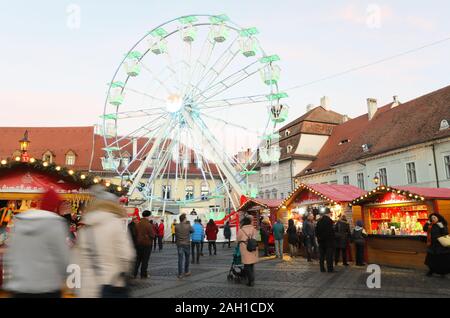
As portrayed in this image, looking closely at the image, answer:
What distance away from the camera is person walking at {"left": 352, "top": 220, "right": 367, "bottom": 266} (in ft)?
44.7

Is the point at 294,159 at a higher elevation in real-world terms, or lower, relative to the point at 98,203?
higher

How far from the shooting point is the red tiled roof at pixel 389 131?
28.5 meters

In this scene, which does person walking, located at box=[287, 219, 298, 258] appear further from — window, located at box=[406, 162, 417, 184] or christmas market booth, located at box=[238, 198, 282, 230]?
window, located at box=[406, 162, 417, 184]

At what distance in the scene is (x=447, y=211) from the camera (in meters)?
13.1

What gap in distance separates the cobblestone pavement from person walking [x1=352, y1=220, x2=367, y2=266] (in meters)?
0.88

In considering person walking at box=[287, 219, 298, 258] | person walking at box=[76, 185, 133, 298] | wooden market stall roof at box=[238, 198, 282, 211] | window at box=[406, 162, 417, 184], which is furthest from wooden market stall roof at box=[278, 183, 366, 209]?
person walking at box=[76, 185, 133, 298]

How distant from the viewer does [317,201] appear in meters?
17.6

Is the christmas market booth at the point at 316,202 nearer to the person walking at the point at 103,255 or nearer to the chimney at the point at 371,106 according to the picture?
the person walking at the point at 103,255

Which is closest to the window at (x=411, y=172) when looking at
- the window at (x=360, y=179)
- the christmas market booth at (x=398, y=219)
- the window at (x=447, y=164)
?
the window at (x=447, y=164)

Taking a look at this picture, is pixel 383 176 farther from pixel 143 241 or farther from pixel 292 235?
pixel 143 241

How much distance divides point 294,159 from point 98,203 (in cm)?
3936

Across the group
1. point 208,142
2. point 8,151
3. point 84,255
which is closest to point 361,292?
point 84,255

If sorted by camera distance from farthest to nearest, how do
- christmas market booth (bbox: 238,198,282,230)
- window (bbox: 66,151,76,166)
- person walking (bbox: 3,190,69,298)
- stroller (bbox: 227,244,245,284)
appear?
window (bbox: 66,151,76,166)
christmas market booth (bbox: 238,198,282,230)
stroller (bbox: 227,244,245,284)
person walking (bbox: 3,190,69,298)
